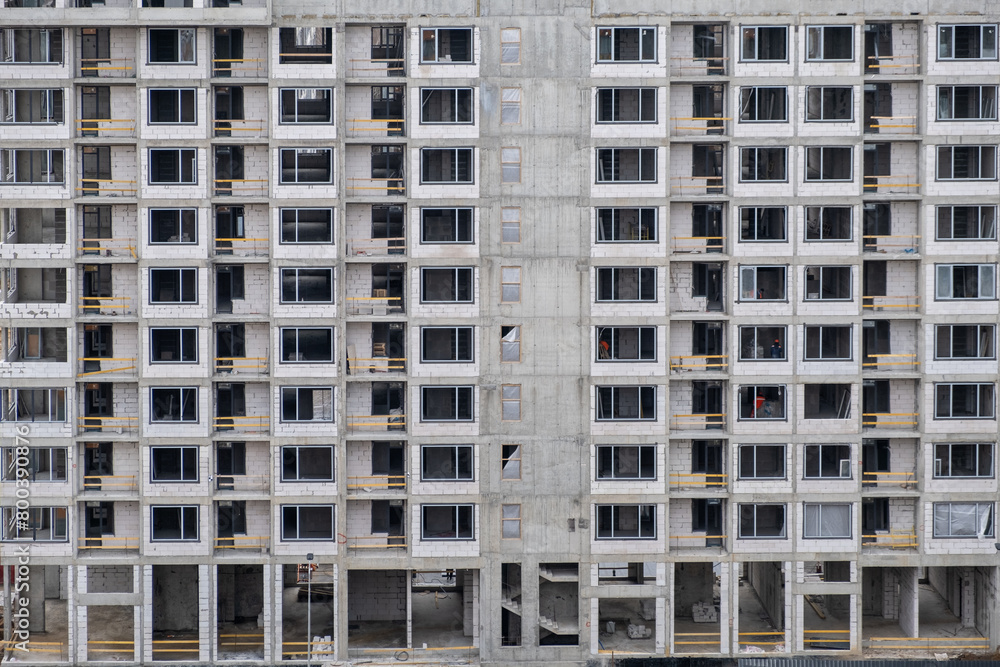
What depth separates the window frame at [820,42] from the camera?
→ 77.4 meters

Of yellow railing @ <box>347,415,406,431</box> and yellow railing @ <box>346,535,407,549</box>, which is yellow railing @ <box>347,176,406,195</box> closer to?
yellow railing @ <box>347,415,406,431</box>

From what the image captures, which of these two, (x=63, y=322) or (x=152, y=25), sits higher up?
(x=152, y=25)

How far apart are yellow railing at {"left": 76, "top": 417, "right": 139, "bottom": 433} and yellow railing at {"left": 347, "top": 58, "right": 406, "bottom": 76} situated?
24.2 m

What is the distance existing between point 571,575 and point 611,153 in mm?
24986

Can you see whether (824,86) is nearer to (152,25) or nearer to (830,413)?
(830,413)

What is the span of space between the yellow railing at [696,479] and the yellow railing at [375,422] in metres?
16.4

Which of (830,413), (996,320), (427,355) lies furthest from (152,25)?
(996,320)

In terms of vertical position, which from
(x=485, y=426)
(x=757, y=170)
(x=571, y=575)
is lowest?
(x=571, y=575)

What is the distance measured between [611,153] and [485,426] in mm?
17554

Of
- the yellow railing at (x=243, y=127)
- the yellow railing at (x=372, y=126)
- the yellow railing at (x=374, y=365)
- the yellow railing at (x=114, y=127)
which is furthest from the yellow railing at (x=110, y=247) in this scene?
the yellow railing at (x=372, y=126)

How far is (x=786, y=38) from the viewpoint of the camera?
7756cm

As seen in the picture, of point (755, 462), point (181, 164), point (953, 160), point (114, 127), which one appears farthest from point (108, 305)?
point (953, 160)

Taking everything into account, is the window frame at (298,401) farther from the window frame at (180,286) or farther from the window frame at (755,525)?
the window frame at (755,525)

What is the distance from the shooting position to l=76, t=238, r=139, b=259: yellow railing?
78.7 metres
